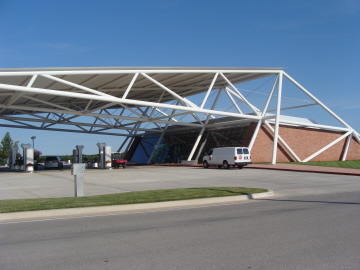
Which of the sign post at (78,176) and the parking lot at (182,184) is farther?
the parking lot at (182,184)

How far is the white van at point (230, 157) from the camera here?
31505mm

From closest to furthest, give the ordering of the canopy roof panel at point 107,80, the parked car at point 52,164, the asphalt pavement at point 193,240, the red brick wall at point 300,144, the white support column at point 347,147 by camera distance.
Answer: the asphalt pavement at point 193,240 < the canopy roof panel at point 107,80 < the red brick wall at point 300,144 < the white support column at point 347,147 < the parked car at point 52,164

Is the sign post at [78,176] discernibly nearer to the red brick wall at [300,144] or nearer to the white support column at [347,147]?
the red brick wall at [300,144]

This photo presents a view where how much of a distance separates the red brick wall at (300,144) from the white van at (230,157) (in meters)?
5.59

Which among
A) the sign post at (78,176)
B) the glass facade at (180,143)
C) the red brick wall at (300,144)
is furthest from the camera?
the glass facade at (180,143)

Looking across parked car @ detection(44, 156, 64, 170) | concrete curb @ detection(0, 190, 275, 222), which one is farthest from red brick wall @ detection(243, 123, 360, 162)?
concrete curb @ detection(0, 190, 275, 222)

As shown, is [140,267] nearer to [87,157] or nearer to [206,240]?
[206,240]

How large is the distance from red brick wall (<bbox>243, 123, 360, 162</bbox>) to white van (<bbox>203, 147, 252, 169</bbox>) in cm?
559

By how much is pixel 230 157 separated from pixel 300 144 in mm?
12622

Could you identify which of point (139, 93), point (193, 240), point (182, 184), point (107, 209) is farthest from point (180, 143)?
point (193, 240)

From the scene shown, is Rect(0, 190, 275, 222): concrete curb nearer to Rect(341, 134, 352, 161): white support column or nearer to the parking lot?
the parking lot

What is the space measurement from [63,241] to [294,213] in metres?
5.95

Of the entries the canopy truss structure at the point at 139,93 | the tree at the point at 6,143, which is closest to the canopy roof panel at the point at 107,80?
the canopy truss structure at the point at 139,93

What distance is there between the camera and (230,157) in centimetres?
3200
